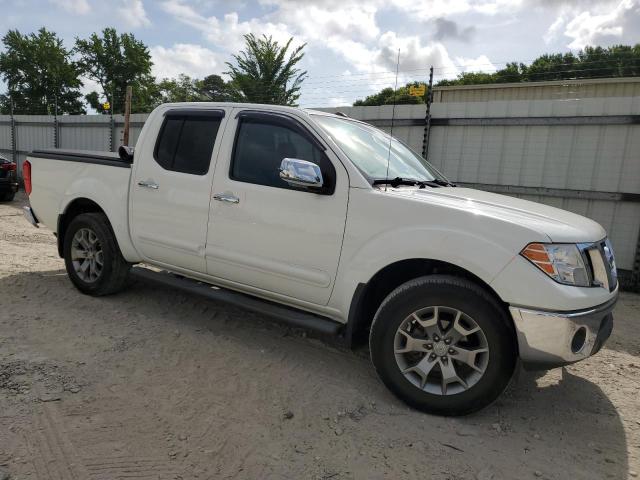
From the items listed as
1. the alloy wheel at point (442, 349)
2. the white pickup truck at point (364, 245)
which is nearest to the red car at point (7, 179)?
the white pickup truck at point (364, 245)

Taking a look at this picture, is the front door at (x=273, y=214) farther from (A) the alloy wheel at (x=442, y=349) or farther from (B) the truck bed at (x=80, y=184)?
(B) the truck bed at (x=80, y=184)

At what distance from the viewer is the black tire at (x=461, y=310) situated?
8.54 feet

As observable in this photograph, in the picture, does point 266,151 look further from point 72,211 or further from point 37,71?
point 37,71

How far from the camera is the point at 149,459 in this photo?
2320mm

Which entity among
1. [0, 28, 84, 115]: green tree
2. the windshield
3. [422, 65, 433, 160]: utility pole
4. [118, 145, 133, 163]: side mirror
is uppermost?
[0, 28, 84, 115]: green tree

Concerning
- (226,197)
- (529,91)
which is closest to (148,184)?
(226,197)

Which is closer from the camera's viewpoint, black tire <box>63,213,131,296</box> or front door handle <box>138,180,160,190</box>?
front door handle <box>138,180,160,190</box>

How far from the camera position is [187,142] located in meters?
3.93

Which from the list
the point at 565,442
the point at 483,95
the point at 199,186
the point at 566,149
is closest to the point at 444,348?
the point at 565,442

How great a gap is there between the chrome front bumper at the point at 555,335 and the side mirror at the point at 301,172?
4.63 feet

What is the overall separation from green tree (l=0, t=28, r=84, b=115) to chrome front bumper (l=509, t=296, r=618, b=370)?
43.4 meters

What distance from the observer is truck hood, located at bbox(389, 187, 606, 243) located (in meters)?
2.59

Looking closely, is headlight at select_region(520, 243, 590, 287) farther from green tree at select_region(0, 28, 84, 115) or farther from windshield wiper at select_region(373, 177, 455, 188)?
green tree at select_region(0, 28, 84, 115)

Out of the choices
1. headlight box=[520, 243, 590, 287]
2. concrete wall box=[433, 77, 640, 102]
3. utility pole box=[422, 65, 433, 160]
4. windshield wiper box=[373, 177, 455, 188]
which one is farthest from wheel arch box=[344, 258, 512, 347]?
concrete wall box=[433, 77, 640, 102]
